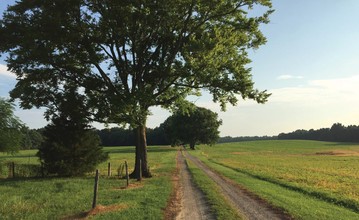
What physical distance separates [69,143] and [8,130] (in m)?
4.79

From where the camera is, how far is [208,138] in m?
102

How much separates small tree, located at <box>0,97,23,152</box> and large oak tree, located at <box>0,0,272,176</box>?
1.30 metres

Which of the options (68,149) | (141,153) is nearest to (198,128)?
(141,153)

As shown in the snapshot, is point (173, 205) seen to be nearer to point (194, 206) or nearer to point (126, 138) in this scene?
point (194, 206)

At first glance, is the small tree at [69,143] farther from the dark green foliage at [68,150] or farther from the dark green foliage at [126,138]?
the dark green foliage at [126,138]

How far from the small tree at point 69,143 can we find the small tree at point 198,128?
72.4 meters

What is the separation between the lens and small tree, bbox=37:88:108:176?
28.3 m

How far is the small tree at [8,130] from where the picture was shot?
2736 centimetres

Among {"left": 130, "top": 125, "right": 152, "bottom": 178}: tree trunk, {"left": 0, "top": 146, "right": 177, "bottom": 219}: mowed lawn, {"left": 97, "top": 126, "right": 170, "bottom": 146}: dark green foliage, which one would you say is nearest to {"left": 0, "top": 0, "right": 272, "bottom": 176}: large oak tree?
{"left": 130, "top": 125, "right": 152, "bottom": 178}: tree trunk

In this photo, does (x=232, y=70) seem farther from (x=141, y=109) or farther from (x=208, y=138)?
(x=208, y=138)

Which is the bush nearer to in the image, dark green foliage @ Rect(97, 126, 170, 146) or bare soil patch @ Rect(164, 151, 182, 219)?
bare soil patch @ Rect(164, 151, 182, 219)

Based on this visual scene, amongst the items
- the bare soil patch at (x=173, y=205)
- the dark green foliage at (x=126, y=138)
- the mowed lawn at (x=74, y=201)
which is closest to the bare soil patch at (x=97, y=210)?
the mowed lawn at (x=74, y=201)

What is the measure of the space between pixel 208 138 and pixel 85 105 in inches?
2955

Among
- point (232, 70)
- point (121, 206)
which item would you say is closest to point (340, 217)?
point (121, 206)
